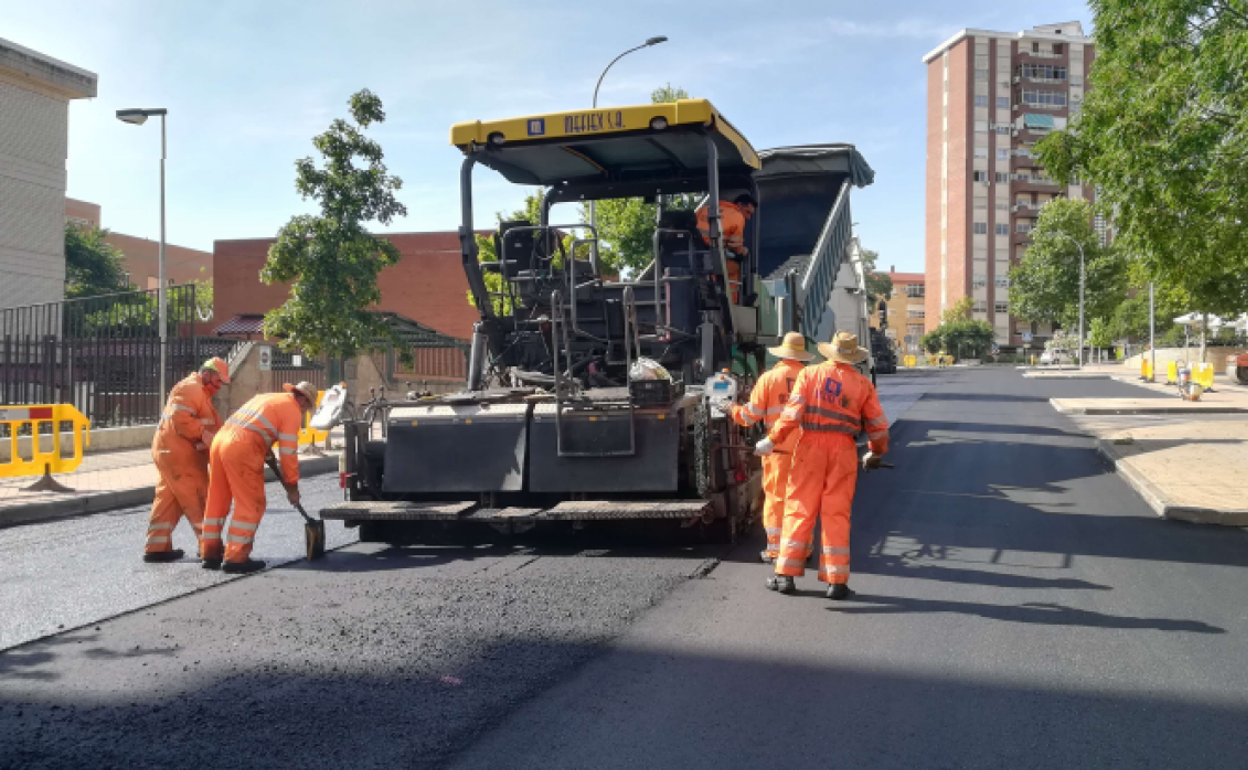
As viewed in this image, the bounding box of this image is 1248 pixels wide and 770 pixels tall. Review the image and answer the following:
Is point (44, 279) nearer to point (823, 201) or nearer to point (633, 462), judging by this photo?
point (823, 201)

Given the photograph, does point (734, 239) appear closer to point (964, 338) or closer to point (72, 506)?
point (72, 506)

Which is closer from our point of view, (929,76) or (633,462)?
(633,462)

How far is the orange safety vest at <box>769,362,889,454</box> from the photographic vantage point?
19.0ft

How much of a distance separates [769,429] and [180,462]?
395 cm

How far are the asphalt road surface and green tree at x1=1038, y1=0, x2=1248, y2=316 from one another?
4.16 metres

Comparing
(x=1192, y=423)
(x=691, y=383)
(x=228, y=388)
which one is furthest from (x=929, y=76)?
(x=691, y=383)

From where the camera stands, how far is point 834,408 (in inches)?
228

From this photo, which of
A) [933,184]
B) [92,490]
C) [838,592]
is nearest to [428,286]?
[92,490]

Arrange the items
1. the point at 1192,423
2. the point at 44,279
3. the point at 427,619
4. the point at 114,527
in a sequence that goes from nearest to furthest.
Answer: the point at 427,619 < the point at 114,527 < the point at 1192,423 < the point at 44,279

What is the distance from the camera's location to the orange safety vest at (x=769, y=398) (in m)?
6.30

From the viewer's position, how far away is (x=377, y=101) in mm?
A: 15766

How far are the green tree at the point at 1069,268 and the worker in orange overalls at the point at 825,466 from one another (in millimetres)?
60906

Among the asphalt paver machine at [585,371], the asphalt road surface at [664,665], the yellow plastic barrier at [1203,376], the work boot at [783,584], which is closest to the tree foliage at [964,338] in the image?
the yellow plastic barrier at [1203,376]

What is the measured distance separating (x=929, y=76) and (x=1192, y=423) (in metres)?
70.8
